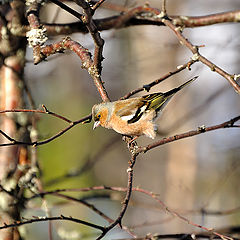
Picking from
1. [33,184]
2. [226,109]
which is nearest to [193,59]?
[33,184]

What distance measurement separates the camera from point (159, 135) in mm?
3963

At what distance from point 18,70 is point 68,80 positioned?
12.8 metres

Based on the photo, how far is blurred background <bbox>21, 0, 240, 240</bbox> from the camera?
13.7 feet

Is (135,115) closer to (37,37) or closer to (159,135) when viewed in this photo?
(159,135)

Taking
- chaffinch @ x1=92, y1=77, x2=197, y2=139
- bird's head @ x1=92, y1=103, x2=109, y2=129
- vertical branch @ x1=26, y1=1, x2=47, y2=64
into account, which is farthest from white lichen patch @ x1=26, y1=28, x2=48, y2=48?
chaffinch @ x1=92, y1=77, x2=197, y2=139

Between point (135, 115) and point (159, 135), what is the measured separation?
737 mm

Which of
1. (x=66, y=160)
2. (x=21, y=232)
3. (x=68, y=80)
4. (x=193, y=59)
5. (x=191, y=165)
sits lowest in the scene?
(x=21, y=232)

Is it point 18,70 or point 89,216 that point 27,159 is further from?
point 89,216

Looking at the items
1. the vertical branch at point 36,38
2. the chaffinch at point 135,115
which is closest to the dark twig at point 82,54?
the vertical branch at point 36,38

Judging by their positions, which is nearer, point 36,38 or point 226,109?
point 36,38

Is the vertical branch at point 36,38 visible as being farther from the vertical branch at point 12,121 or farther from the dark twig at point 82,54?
the vertical branch at point 12,121

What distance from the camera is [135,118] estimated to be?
3.27 metres

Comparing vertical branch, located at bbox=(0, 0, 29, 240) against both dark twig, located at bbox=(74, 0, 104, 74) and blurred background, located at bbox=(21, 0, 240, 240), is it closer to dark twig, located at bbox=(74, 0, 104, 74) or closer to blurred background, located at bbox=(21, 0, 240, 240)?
blurred background, located at bbox=(21, 0, 240, 240)

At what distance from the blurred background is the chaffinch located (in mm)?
558
